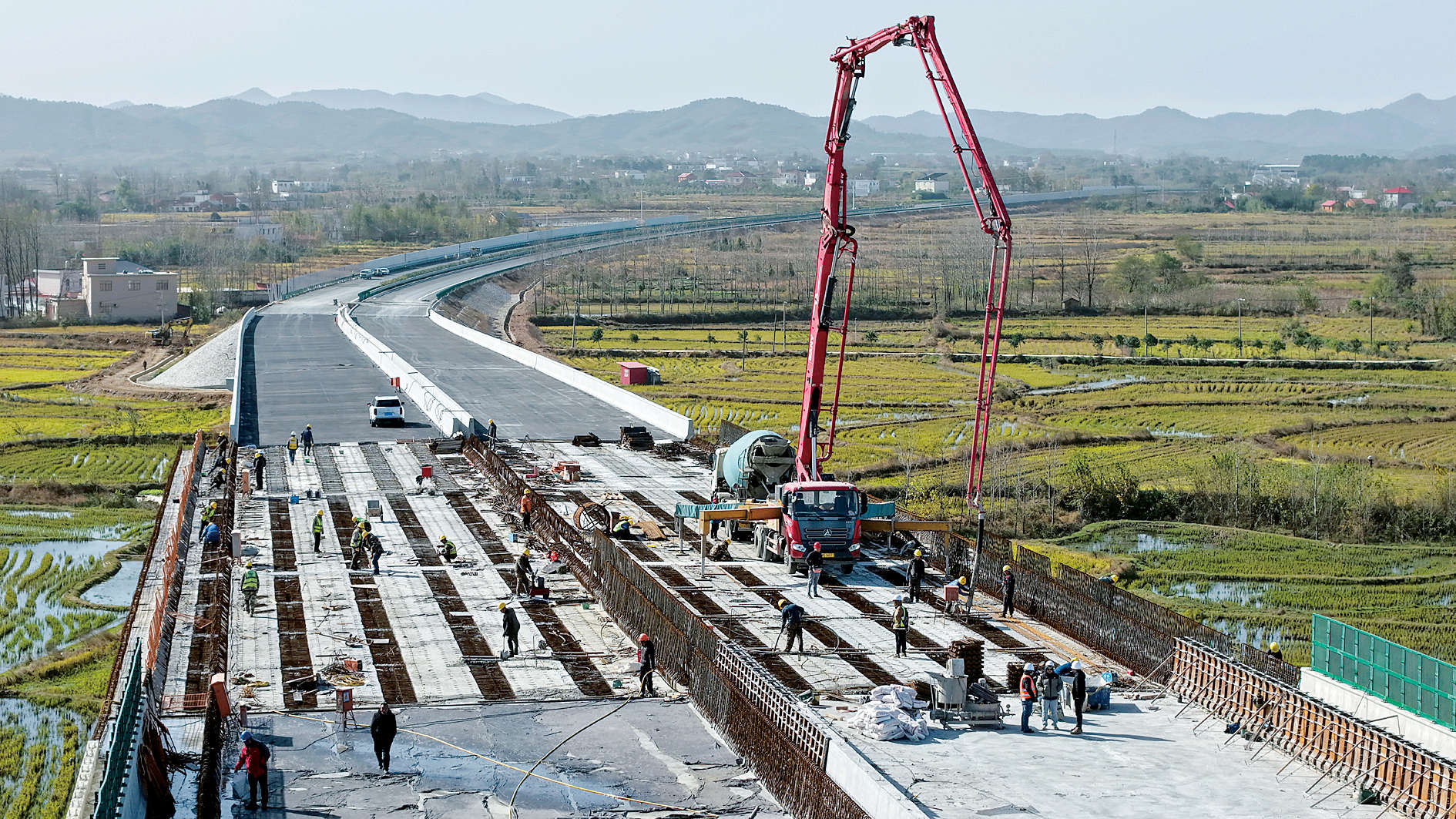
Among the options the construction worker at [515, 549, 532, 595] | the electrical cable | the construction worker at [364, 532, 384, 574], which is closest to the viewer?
the electrical cable

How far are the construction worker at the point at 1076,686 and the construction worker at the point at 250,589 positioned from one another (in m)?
16.3

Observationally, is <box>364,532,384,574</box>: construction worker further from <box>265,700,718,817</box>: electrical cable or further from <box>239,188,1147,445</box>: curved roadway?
<box>239,188,1147,445</box>: curved roadway

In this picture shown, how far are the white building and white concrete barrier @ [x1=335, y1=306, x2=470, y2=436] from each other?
37.5 metres

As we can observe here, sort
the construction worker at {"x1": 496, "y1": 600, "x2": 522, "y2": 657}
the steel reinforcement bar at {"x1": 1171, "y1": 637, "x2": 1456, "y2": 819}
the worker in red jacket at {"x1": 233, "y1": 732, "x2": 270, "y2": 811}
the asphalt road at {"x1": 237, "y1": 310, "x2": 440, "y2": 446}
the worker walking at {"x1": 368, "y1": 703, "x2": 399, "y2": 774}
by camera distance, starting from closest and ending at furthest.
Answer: the worker in red jacket at {"x1": 233, "y1": 732, "x2": 270, "y2": 811} → the steel reinforcement bar at {"x1": 1171, "y1": 637, "x2": 1456, "y2": 819} → the worker walking at {"x1": 368, "y1": 703, "x2": 399, "y2": 774} → the construction worker at {"x1": 496, "y1": 600, "x2": 522, "y2": 657} → the asphalt road at {"x1": 237, "y1": 310, "x2": 440, "y2": 446}

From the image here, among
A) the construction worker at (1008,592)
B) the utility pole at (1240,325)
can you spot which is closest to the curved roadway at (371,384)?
the construction worker at (1008,592)

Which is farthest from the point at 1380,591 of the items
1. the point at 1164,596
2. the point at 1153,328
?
the point at 1153,328

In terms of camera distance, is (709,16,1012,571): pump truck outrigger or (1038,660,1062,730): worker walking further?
(709,16,1012,571): pump truck outrigger

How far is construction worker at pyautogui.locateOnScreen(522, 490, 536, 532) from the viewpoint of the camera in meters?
40.3

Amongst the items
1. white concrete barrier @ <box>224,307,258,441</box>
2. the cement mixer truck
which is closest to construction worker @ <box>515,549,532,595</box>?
the cement mixer truck

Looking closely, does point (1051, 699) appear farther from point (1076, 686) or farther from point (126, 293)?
point (126, 293)

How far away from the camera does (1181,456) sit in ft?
208

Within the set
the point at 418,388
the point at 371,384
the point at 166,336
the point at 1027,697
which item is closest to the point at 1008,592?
the point at 1027,697

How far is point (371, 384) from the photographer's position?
70.6 meters

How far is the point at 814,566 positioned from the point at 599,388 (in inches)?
1380
